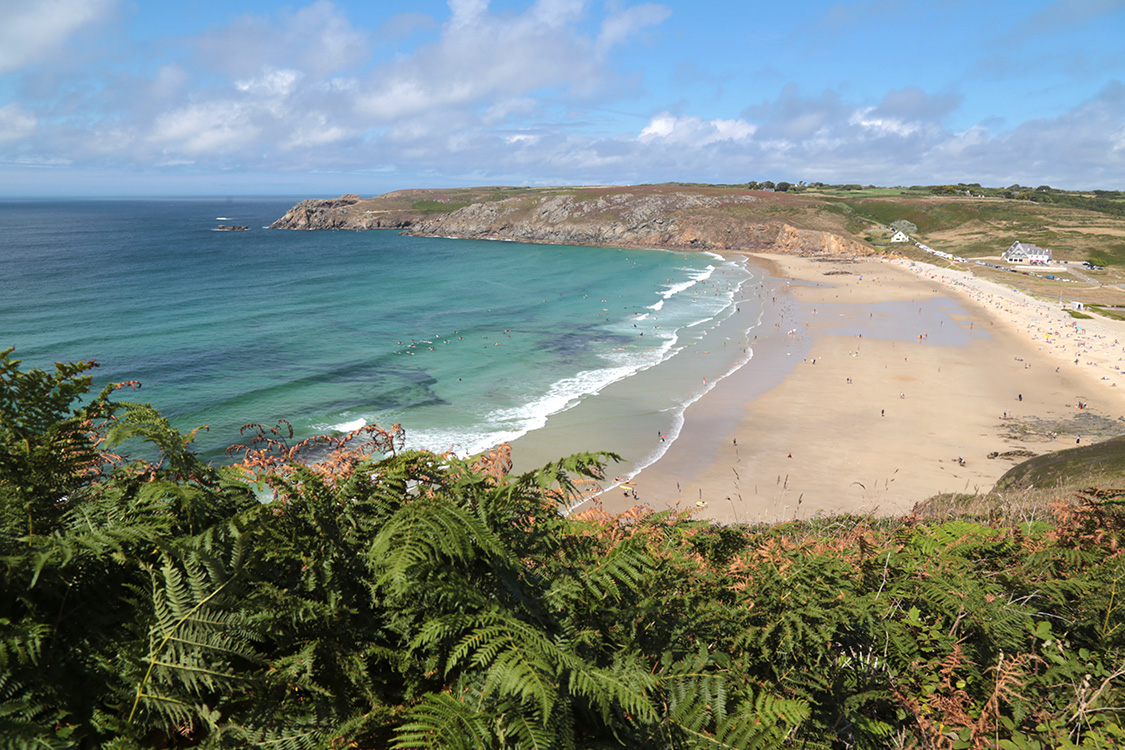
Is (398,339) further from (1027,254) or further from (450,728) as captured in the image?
(1027,254)

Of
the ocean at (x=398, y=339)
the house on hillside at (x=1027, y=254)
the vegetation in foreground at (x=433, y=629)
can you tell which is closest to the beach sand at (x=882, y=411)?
the ocean at (x=398, y=339)

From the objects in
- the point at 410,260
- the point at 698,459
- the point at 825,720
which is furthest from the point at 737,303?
the point at 825,720

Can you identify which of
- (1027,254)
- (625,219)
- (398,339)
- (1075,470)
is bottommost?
(1075,470)

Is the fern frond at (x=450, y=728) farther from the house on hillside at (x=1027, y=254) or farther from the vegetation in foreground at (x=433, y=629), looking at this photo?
the house on hillside at (x=1027, y=254)

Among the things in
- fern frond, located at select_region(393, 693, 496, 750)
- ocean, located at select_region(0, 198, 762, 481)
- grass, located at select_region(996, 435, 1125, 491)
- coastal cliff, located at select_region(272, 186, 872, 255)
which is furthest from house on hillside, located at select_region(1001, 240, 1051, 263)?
fern frond, located at select_region(393, 693, 496, 750)

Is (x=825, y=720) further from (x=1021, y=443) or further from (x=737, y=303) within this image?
(x=737, y=303)

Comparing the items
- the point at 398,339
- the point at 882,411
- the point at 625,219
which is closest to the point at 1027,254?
the point at 625,219
